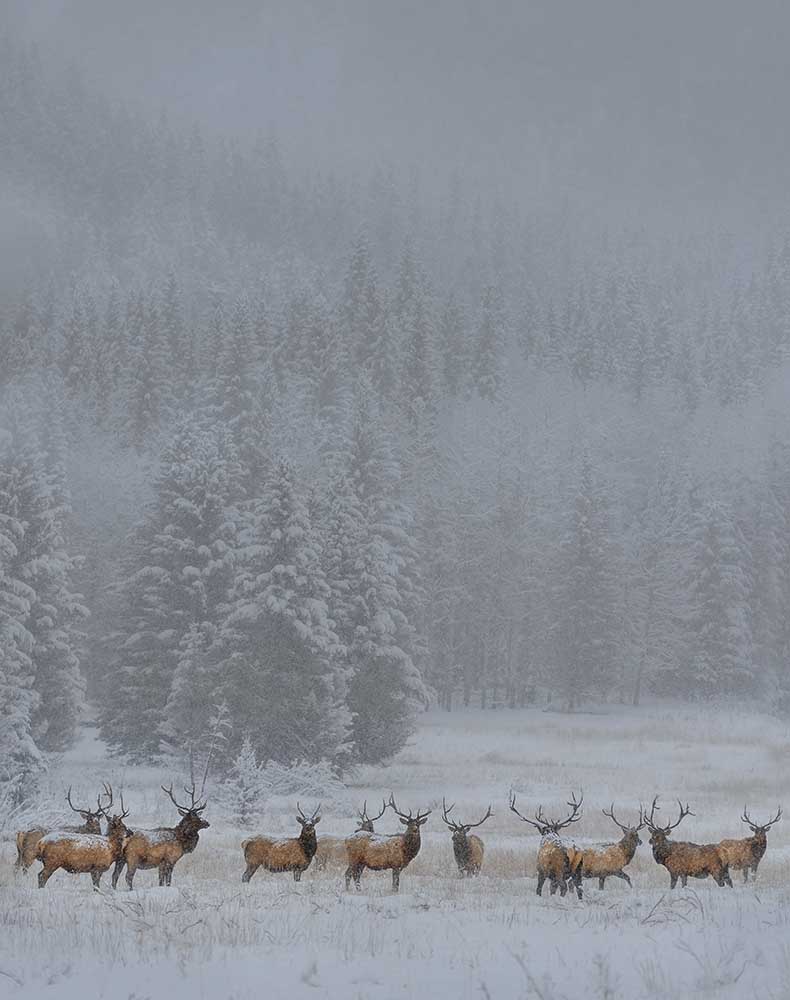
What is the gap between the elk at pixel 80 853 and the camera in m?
11.7

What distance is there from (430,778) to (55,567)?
1525cm

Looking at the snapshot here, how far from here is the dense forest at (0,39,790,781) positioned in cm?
3562

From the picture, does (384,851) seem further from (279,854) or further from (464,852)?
(464,852)

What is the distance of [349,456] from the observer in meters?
49.2

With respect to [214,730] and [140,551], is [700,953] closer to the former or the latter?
[214,730]

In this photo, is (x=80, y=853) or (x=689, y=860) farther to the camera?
(x=689, y=860)

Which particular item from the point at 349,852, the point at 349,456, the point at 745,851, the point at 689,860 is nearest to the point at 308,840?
the point at 349,852

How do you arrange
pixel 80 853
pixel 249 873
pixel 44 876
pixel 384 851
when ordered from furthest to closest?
pixel 249 873, pixel 384 851, pixel 44 876, pixel 80 853

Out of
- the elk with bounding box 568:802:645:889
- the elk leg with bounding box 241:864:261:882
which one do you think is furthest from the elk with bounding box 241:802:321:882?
the elk with bounding box 568:802:645:889

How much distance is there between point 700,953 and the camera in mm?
8672

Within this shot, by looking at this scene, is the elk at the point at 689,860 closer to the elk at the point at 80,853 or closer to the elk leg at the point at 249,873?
the elk leg at the point at 249,873

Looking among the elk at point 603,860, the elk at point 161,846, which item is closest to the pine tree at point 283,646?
the elk at point 161,846

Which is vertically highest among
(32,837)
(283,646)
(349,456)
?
(349,456)

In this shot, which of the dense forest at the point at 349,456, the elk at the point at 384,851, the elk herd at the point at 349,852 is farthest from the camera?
the dense forest at the point at 349,456
